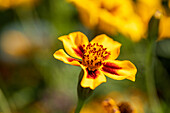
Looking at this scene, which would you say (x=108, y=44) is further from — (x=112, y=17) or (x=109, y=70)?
(x=112, y=17)

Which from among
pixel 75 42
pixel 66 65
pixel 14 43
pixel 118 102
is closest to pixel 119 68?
pixel 75 42

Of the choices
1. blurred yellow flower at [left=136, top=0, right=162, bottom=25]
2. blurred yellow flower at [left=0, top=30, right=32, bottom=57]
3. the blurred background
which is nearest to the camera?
the blurred background

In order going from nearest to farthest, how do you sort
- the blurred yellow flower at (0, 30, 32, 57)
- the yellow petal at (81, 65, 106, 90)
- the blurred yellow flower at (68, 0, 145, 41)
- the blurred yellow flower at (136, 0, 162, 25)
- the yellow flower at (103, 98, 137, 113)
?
the yellow petal at (81, 65, 106, 90) → the yellow flower at (103, 98, 137, 113) → the blurred yellow flower at (68, 0, 145, 41) → the blurred yellow flower at (136, 0, 162, 25) → the blurred yellow flower at (0, 30, 32, 57)

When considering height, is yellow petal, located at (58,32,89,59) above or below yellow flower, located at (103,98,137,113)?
above

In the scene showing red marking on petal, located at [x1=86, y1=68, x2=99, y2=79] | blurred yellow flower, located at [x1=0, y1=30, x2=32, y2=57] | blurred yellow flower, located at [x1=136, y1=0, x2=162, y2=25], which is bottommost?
blurred yellow flower, located at [x1=0, y1=30, x2=32, y2=57]

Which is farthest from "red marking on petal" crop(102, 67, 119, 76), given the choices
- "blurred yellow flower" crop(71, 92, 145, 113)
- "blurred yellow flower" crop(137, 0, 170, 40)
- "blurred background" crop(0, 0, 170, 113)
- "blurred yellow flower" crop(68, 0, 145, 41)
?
"blurred yellow flower" crop(137, 0, 170, 40)

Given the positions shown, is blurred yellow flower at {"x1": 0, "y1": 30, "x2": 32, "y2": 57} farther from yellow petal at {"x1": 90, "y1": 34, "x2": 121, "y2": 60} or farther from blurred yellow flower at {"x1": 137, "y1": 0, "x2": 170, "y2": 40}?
yellow petal at {"x1": 90, "y1": 34, "x2": 121, "y2": 60}

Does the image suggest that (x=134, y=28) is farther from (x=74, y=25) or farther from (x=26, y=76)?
(x=26, y=76)

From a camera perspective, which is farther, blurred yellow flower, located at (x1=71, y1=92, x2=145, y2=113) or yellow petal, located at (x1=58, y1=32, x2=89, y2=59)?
blurred yellow flower, located at (x1=71, y1=92, x2=145, y2=113)
